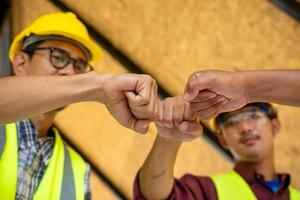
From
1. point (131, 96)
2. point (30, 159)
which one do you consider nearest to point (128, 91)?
point (131, 96)

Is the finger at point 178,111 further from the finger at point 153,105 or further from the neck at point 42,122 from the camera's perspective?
the neck at point 42,122

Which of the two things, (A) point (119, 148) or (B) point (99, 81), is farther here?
(A) point (119, 148)

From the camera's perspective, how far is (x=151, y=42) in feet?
7.79

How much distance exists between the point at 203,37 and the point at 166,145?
0.82 m

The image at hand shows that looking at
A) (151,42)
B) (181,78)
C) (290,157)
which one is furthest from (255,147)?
(151,42)

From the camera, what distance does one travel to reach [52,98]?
1.25 metres

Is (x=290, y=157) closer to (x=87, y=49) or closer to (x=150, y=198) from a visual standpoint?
(x=150, y=198)

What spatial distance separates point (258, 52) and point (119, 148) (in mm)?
878

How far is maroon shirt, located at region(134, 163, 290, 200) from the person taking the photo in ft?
5.75

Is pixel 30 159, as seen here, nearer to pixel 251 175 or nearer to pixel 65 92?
pixel 65 92

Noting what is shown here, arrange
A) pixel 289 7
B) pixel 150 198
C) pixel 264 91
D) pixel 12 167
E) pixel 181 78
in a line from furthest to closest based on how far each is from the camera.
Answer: pixel 181 78, pixel 289 7, pixel 150 198, pixel 12 167, pixel 264 91

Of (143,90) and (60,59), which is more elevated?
(60,59)

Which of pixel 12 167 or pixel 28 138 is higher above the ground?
pixel 28 138

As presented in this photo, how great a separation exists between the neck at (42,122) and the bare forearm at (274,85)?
87 cm
